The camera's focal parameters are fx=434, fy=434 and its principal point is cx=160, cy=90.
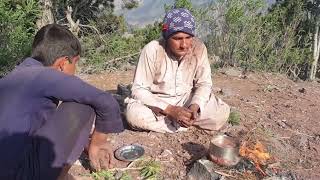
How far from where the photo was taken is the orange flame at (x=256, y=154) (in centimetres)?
360

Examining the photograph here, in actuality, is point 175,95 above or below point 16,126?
below

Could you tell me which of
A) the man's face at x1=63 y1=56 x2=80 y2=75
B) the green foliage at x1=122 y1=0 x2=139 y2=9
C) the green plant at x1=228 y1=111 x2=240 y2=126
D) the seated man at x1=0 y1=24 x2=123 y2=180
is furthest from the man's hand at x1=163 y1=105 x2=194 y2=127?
the green foliage at x1=122 y1=0 x2=139 y2=9

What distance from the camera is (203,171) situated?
336cm

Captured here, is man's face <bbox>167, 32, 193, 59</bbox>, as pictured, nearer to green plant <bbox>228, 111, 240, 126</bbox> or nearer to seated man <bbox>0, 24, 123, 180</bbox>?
green plant <bbox>228, 111, 240, 126</bbox>

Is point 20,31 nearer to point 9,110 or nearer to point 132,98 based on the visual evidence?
point 132,98

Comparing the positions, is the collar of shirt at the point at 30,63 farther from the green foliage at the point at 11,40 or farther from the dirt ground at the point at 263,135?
the green foliage at the point at 11,40

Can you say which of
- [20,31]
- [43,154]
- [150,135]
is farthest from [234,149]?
[20,31]

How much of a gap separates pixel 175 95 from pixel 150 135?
0.47 meters

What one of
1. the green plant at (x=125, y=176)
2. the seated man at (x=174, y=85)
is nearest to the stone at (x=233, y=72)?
the seated man at (x=174, y=85)

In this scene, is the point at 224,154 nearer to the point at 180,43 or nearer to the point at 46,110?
the point at 180,43

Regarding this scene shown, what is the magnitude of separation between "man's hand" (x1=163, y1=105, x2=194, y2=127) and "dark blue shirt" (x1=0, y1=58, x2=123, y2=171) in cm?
159

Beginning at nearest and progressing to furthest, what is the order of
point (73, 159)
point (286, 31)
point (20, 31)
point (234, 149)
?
point (73, 159), point (234, 149), point (20, 31), point (286, 31)

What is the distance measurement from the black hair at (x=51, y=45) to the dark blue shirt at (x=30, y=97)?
10cm

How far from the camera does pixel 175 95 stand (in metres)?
4.32
